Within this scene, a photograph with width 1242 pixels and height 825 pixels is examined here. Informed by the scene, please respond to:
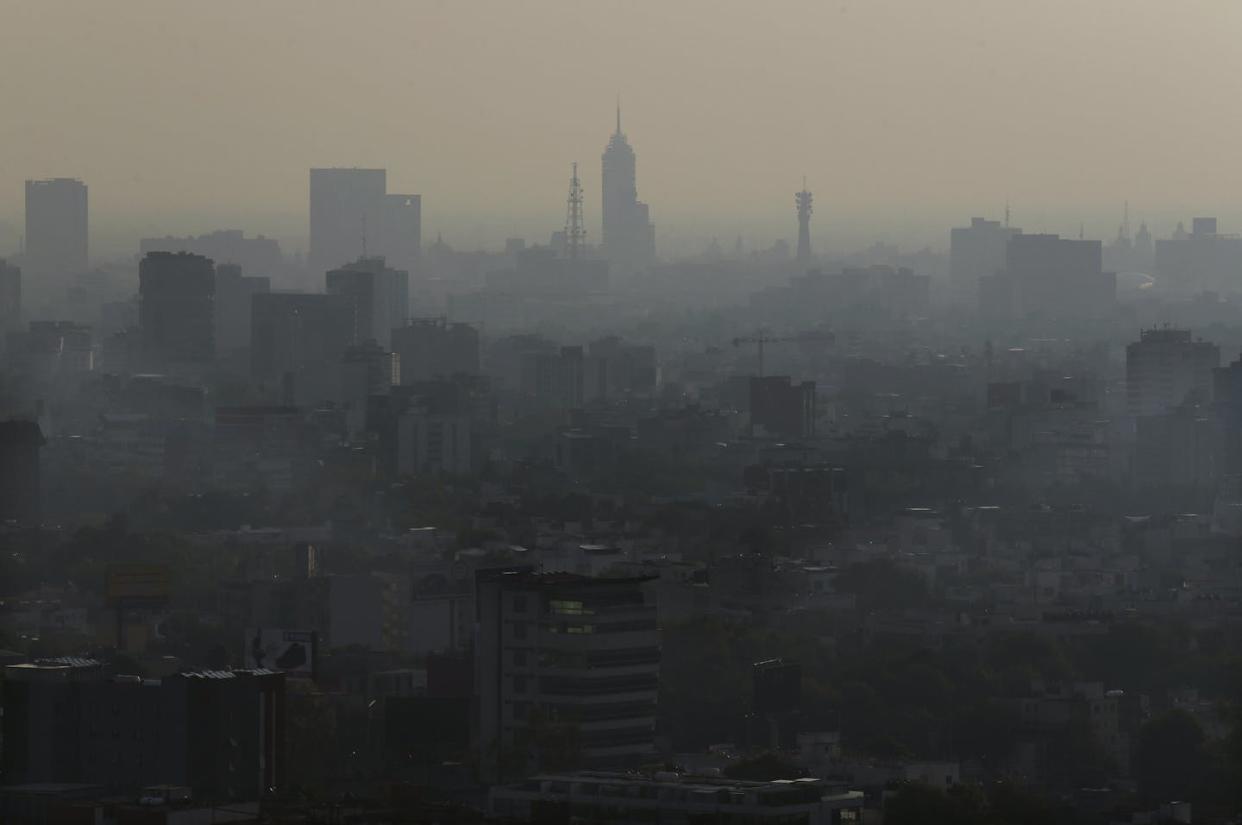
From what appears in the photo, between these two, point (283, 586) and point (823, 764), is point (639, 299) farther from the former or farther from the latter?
point (823, 764)

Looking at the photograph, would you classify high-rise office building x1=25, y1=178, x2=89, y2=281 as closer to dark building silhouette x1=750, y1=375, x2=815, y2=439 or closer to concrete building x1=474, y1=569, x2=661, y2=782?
dark building silhouette x1=750, y1=375, x2=815, y2=439

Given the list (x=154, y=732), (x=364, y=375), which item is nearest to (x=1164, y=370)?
(x=364, y=375)

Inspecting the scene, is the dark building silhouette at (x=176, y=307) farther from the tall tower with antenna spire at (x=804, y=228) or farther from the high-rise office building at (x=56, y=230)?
the tall tower with antenna spire at (x=804, y=228)

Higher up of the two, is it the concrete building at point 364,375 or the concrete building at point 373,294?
the concrete building at point 373,294

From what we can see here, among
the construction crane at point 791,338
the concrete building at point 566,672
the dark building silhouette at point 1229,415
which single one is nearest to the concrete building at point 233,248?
the construction crane at point 791,338

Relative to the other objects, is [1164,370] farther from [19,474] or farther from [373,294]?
[19,474]
